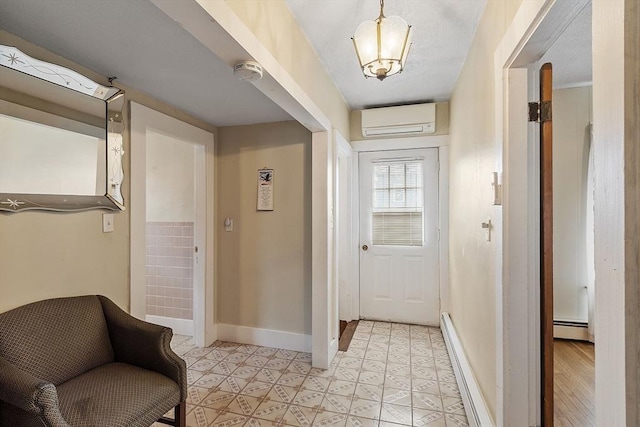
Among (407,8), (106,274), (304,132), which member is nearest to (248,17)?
(407,8)

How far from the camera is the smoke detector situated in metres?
1.31

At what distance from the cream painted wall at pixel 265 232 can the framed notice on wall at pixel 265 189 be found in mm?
50

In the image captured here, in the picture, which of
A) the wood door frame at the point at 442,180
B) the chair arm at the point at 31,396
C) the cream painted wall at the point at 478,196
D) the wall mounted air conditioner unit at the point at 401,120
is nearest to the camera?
the chair arm at the point at 31,396

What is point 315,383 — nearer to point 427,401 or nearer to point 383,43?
point 427,401

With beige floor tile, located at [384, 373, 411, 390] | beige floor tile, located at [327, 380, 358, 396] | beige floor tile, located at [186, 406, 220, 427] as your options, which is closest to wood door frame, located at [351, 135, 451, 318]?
beige floor tile, located at [384, 373, 411, 390]

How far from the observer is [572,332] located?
2.81 meters

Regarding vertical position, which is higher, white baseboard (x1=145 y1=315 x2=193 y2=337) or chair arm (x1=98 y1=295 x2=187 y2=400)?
chair arm (x1=98 y1=295 x2=187 y2=400)

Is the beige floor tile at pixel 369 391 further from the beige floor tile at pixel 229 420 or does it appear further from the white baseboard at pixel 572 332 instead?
the white baseboard at pixel 572 332

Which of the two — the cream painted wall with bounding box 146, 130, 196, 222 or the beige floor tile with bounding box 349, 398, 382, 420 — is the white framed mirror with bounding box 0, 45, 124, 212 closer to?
the cream painted wall with bounding box 146, 130, 196, 222

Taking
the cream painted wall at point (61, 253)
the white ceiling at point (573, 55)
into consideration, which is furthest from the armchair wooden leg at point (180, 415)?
the white ceiling at point (573, 55)

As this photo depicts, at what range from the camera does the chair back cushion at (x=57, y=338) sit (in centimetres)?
131

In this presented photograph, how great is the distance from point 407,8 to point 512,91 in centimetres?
83

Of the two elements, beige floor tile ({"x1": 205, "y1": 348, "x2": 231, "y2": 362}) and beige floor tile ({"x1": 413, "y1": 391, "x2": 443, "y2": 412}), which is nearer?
beige floor tile ({"x1": 413, "y1": 391, "x2": 443, "y2": 412})

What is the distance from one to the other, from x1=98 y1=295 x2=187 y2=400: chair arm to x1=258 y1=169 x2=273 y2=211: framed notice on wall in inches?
59.2
